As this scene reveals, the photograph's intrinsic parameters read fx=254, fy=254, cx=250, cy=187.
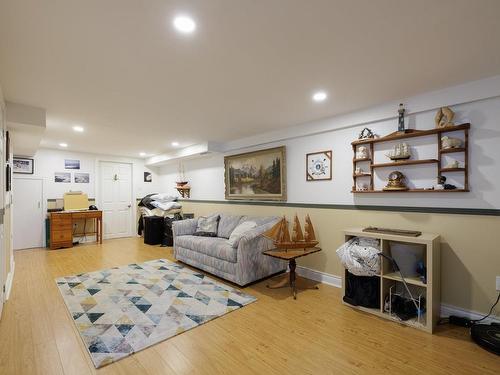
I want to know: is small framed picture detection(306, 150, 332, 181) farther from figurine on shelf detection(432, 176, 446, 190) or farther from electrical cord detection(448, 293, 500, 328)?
electrical cord detection(448, 293, 500, 328)

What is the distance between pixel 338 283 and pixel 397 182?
5.05 feet

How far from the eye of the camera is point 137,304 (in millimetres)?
2834

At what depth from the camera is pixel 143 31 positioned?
5.39 feet

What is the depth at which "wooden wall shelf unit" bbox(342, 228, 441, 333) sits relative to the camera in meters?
2.28

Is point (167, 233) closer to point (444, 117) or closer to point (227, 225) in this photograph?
point (227, 225)

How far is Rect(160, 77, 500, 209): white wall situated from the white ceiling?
0.87 feet

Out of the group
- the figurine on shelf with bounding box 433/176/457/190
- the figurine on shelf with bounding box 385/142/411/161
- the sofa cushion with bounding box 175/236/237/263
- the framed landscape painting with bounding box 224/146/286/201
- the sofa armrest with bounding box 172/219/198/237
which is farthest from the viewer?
the sofa armrest with bounding box 172/219/198/237

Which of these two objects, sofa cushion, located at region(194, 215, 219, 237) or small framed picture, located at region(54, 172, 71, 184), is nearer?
sofa cushion, located at region(194, 215, 219, 237)

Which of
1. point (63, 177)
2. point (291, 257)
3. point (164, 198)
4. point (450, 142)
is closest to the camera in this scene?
point (450, 142)

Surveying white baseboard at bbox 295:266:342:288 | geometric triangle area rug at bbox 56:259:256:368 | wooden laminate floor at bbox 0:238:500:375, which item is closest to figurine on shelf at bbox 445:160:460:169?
wooden laminate floor at bbox 0:238:500:375

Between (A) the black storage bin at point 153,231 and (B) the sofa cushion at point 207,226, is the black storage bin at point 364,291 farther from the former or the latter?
(A) the black storage bin at point 153,231

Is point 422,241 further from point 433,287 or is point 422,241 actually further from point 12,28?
point 12,28

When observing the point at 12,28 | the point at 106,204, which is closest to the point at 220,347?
the point at 12,28

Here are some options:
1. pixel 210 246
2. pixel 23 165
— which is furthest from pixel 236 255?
pixel 23 165
